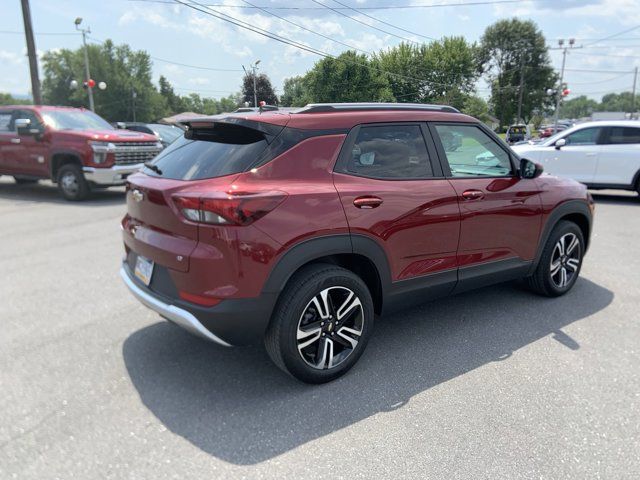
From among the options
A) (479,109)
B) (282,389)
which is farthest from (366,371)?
(479,109)

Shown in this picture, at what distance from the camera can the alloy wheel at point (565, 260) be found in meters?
4.62

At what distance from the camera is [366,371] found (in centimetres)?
332

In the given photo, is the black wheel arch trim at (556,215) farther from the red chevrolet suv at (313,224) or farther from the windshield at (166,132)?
the windshield at (166,132)

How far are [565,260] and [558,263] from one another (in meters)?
0.11

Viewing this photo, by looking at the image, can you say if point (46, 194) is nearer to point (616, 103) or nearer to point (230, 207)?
point (230, 207)

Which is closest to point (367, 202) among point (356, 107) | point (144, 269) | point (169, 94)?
point (356, 107)

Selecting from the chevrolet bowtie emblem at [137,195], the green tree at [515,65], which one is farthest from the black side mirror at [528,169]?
the green tree at [515,65]

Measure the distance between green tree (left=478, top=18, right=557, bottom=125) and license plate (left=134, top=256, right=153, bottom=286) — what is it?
74886 mm

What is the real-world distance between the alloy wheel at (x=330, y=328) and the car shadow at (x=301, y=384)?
185 millimetres

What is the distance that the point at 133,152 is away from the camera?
10.5 metres

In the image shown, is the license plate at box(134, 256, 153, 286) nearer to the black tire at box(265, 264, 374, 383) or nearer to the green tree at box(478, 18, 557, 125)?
the black tire at box(265, 264, 374, 383)

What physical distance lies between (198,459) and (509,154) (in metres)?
3.44

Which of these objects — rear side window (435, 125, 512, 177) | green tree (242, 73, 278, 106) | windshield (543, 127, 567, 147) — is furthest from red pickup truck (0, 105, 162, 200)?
green tree (242, 73, 278, 106)

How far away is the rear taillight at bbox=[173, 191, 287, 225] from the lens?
2.67 meters
